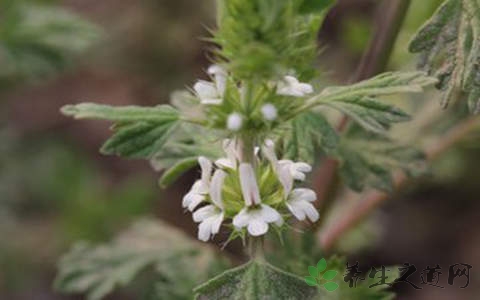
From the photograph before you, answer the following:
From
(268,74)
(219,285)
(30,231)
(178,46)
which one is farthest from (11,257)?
(268,74)

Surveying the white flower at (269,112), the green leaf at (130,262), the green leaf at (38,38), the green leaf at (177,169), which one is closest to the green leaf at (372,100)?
the white flower at (269,112)

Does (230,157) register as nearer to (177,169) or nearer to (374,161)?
(177,169)

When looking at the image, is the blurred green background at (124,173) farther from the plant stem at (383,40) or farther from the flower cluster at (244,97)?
the flower cluster at (244,97)

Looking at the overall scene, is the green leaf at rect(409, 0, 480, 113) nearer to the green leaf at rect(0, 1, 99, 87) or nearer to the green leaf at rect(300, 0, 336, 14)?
the green leaf at rect(300, 0, 336, 14)

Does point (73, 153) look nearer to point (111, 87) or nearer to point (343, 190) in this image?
point (111, 87)

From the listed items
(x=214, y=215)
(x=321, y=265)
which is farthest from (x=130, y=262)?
(x=214, y=215)

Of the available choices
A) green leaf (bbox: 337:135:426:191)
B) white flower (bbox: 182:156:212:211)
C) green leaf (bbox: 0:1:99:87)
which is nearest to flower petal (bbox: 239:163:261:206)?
white flower (bbox: 182:156:212:211)

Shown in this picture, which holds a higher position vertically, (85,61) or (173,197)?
(85,61)
